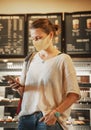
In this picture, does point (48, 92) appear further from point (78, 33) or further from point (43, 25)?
point (78, 33)

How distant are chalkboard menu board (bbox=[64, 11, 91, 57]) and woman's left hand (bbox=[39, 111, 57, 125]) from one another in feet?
4.36

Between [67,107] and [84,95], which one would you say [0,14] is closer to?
[84,95]

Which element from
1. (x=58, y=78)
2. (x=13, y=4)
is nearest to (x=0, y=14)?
(x=13, y=4)

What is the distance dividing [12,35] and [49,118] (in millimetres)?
1526

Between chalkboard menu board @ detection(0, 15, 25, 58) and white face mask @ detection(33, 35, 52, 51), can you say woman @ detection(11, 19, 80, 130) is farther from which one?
chalkboard menu board @ detection(0, 15, 25, 58)

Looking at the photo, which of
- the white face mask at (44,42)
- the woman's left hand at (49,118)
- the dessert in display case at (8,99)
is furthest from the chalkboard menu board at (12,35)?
the woman's left hand at (49,118)

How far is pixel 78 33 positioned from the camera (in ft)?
8.79

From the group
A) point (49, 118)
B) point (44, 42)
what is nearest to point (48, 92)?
point (49, 118)

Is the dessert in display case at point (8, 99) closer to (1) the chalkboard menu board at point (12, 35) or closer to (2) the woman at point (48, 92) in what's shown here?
(1) the chalkboard menu board at point (12, 35)

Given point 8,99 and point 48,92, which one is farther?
point 8,99

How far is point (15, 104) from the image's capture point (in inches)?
102

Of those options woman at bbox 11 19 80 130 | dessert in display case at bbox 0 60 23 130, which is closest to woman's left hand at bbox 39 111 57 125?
woman at bbox 11 19 80 130

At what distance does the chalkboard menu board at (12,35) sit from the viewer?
2.68 metres

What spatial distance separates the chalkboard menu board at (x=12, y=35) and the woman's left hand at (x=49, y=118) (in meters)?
1.36
